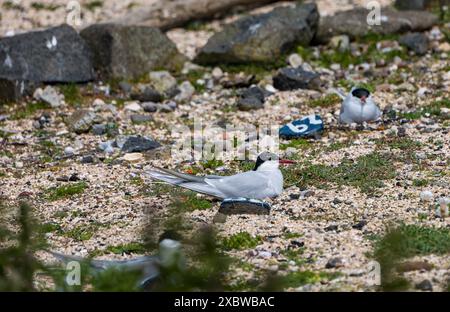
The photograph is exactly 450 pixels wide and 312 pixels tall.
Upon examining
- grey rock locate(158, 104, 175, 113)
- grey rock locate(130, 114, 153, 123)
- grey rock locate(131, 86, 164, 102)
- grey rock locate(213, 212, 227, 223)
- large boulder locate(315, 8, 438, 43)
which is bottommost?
grey rock locate(213, 212, 227, 223)

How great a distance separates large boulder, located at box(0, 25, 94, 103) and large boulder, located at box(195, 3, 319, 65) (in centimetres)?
154

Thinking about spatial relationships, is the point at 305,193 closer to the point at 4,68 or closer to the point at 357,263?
the point at 357,263

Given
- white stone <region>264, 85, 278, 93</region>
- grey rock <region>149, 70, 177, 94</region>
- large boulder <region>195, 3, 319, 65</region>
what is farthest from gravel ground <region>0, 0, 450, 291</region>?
large boulder <region>195, 3, 319, 65</region>

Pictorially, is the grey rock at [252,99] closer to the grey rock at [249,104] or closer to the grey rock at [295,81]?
the grey rock at [249,104]

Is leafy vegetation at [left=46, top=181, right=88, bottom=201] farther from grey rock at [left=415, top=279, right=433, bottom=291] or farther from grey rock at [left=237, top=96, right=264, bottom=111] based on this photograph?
grey rock at [left=415, top=279, right=433, bottom=291]

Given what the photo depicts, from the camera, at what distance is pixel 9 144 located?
10.4 m

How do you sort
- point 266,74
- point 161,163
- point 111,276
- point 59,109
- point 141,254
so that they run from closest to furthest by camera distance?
1. point 111,276
2. point 141,254
3. point 161,163
4. point 59,109
5. point 266,74

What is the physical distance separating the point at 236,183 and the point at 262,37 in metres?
4.66

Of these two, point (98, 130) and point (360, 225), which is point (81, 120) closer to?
point (98, 130)

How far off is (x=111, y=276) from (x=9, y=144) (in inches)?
205

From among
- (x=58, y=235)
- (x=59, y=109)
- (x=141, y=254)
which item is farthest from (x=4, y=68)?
(x=141, y=254)

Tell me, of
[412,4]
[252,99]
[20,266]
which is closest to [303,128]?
[252,99]

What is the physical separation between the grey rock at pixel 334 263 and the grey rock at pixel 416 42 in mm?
6296

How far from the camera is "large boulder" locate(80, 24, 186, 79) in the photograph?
12.0m
